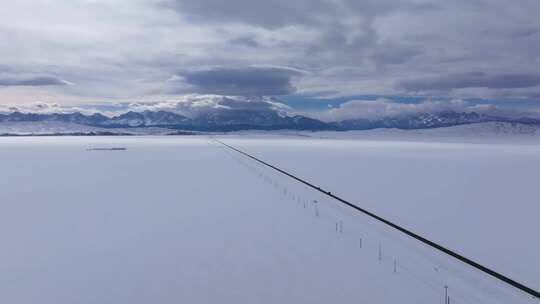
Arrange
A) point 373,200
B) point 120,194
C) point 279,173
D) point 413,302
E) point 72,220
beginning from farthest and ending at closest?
point 279,173 → point 120,194 → point 373,200 → point 72,220 → point 413,302

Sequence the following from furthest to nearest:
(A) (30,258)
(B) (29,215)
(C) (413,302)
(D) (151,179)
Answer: (D) (151,179), (B) (29,215), (A) (30,258), (C) (413,302)

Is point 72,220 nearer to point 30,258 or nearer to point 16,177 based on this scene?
point 30,258

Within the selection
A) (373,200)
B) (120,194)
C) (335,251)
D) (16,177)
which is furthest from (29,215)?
(16,177)

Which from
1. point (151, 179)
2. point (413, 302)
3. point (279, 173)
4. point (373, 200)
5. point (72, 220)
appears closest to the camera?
point (413, 302)

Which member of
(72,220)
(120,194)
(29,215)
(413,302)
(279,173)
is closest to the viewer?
(413,302)

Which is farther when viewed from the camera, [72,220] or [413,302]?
[72,220]

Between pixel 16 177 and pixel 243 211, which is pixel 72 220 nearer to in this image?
pixel 243 211

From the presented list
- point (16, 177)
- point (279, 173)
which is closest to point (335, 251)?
point (279, 173)

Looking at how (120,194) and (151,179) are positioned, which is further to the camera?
(151,179)
